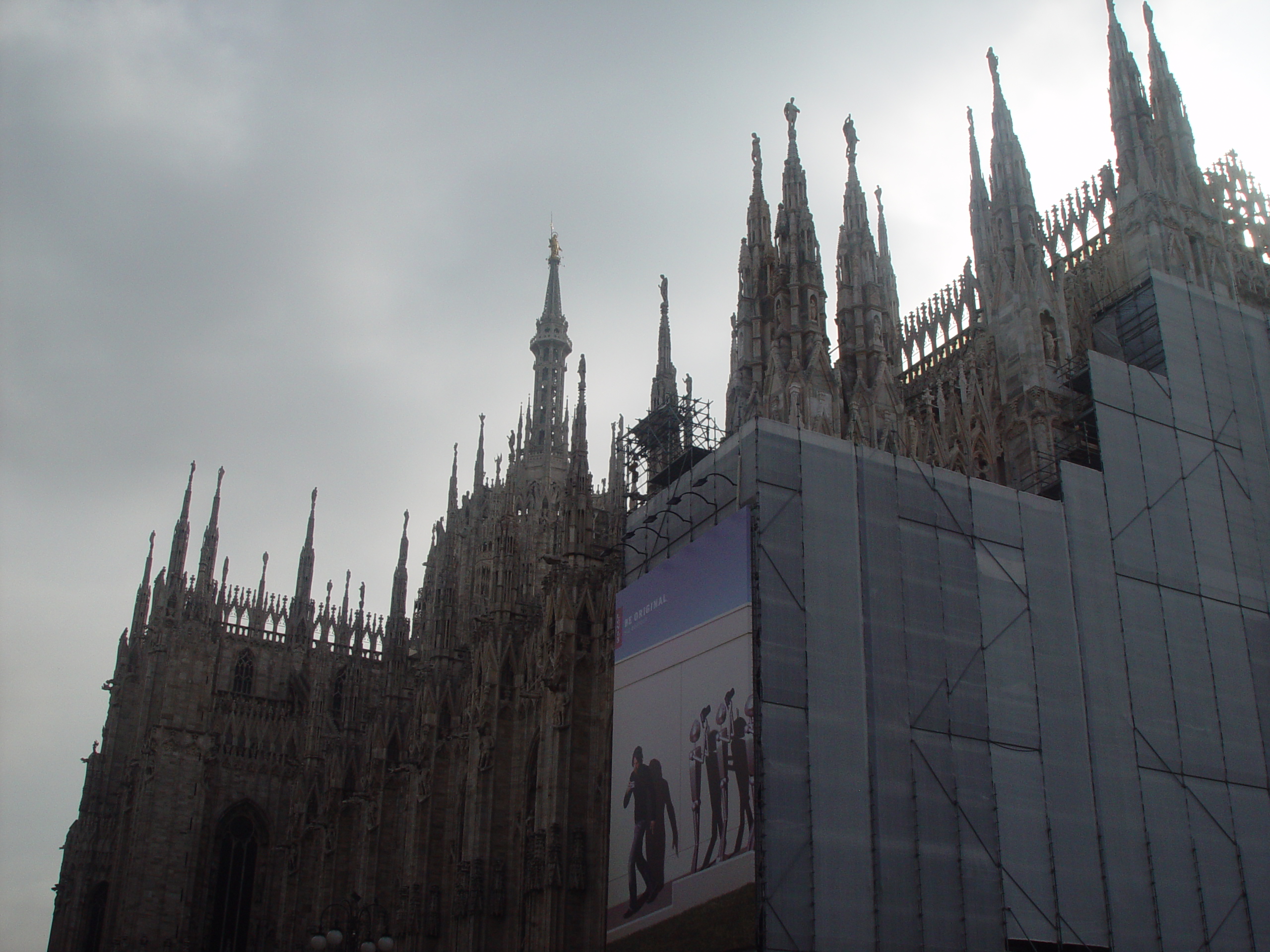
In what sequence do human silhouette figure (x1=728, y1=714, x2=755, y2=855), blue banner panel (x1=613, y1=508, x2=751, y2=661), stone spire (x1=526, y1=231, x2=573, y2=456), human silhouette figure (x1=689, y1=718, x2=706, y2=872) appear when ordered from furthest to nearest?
stone spire (x1=526, y1=231, x2=573, y2=456)
blue banner panel (x1=613, y1=508, x2=751, y2=661)
human silhouette figure (x1=689, y1=718, x2=706, y2=872)
human silhouette figure (x1=728, y1=714, x2=755, y2=855)

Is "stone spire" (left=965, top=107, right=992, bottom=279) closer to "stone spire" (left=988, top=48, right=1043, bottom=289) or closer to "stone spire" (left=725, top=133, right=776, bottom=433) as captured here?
"stone spire" (left=988, top=48, right=1043, bottom=289)

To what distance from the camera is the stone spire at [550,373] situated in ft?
241

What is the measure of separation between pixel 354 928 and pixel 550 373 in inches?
2105

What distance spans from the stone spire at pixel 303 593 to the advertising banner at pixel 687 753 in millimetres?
36971

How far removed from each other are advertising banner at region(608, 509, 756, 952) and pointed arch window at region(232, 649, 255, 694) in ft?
115

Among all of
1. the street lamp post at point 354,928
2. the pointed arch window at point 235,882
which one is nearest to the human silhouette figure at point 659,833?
the street lamp post at point 354,928

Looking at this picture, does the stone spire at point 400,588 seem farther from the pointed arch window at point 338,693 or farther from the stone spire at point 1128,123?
the stone spire at point 1128,123

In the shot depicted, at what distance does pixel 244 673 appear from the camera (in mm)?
59969

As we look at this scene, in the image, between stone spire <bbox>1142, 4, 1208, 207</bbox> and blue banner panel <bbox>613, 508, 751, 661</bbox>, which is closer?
blue banner panel <bbox>613, 508, 751, 661</bbox>

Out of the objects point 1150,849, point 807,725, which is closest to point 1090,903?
point 1150,849

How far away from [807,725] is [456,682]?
21785mm

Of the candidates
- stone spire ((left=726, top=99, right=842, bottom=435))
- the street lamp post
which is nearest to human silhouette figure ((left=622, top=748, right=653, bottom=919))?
the street lamp post

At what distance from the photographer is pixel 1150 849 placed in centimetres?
2681

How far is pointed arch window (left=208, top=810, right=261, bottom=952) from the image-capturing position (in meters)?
54.2
